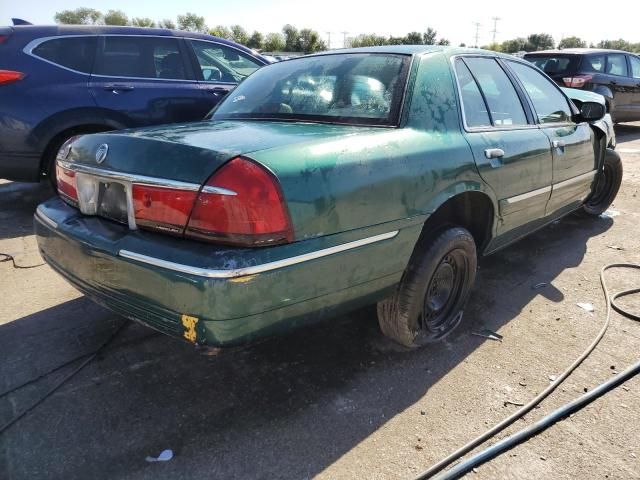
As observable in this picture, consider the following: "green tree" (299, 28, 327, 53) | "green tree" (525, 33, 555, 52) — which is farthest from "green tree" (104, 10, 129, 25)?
"green tree" (525, 33, 555, 52)

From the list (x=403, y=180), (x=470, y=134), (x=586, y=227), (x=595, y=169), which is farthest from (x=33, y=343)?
(x=586, y=227)

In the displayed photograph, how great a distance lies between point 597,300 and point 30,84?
4.95 metres

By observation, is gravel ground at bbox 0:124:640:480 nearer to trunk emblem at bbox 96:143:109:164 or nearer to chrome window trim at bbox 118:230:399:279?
chrome window trim at bbox 118:230:399:279

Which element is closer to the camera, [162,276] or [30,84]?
[162,276]

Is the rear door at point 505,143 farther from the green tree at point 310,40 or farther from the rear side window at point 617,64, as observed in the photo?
the green tree at point 310,40

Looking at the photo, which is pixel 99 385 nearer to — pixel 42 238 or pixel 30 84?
pixel 42 238

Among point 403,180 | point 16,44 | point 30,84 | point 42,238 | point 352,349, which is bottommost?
point 352,349

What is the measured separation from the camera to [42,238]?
8.46ft

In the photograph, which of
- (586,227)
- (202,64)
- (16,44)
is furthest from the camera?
(202,64)

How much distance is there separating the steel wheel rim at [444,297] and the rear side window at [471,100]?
2.46 ft

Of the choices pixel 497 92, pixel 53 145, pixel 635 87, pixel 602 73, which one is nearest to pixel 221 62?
pixel 53 145

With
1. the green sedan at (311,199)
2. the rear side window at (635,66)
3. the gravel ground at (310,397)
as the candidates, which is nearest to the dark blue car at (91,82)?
the gravel ground at (310,397)

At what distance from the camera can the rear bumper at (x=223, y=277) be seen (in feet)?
6.03

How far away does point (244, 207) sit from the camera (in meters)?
1.86
